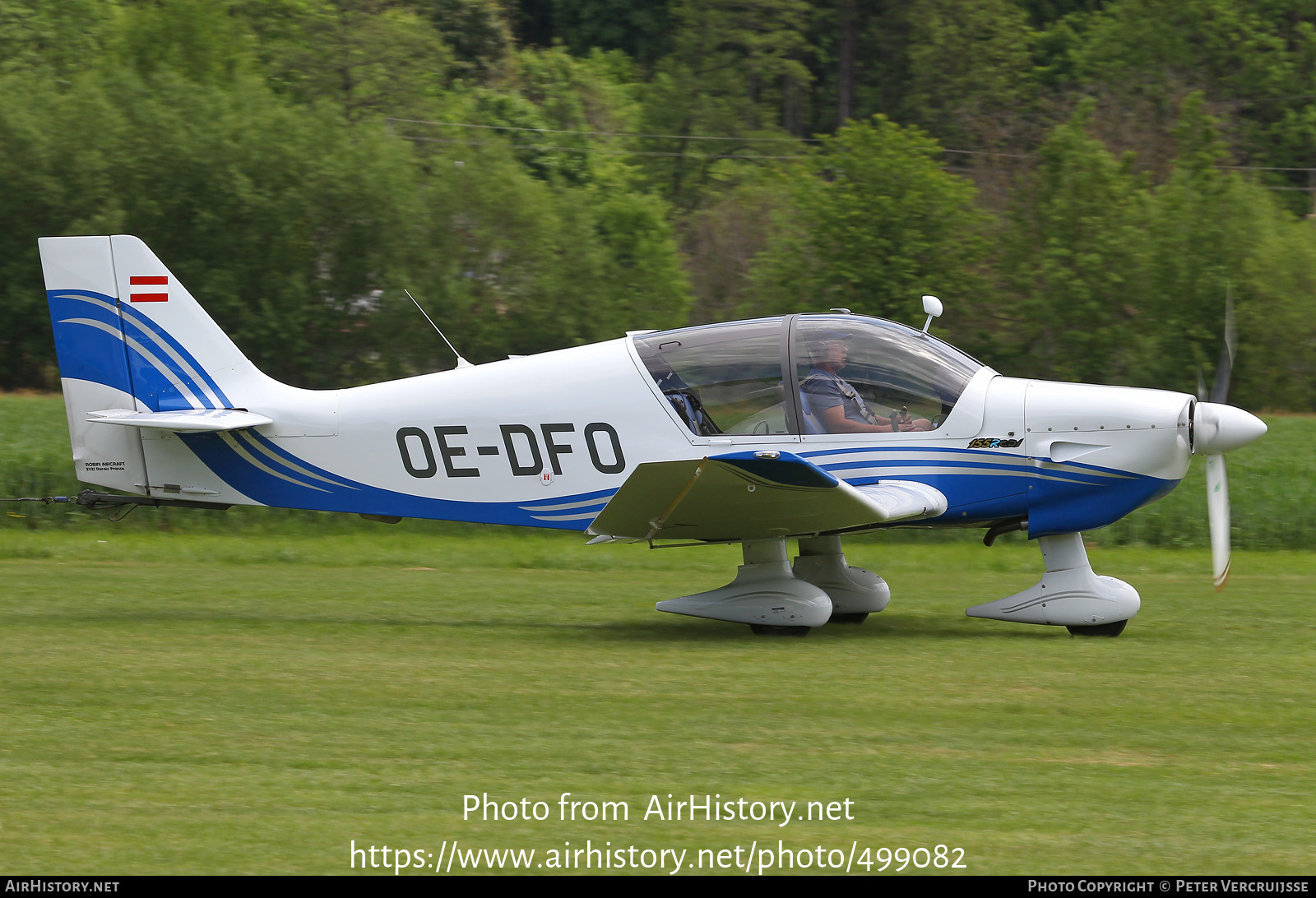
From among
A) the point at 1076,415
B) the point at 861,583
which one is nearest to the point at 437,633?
the point at 861,583

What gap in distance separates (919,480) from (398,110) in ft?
114

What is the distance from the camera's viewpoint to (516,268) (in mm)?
27734

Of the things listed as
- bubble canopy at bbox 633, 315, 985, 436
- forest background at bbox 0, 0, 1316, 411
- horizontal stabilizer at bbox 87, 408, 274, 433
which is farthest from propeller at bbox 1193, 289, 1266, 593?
forest background at bbox 0, 0, 1316, 411

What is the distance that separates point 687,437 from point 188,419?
10.6 ft

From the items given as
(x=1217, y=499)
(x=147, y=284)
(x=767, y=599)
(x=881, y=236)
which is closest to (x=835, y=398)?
(x=767, y=599)

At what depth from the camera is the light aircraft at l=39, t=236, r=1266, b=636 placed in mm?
8352

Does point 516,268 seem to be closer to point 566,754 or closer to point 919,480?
point 919,480

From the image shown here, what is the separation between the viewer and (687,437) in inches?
337

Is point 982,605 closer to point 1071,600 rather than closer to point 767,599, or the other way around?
point 1071,600

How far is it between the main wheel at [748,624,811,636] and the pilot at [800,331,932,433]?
1.25 meters

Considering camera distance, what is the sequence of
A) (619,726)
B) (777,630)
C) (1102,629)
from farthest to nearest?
(777,630), (1102,629), (619,726)

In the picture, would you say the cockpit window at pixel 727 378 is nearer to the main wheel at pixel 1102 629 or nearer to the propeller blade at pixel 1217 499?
the main wheel at pixel 1102 629

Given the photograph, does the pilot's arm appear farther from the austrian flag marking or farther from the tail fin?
the austrian flag marking

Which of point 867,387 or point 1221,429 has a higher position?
point 867,387
